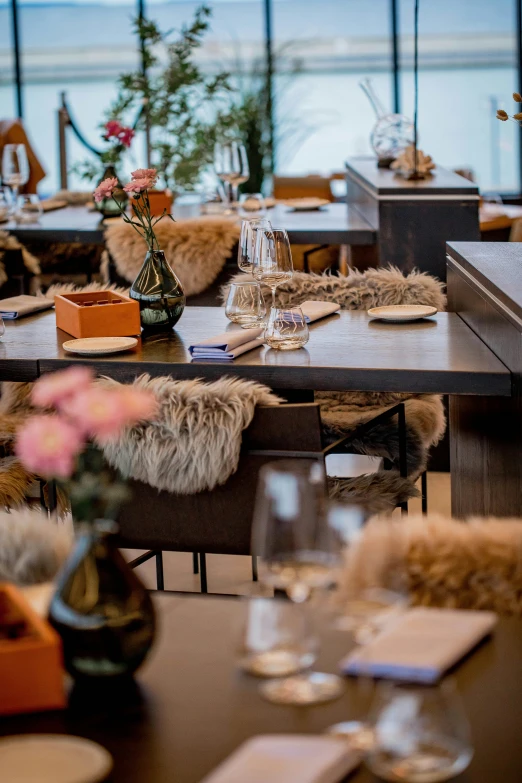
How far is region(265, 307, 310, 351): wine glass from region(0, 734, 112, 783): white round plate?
1.67 meters

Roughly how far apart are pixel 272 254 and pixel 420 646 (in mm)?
1799

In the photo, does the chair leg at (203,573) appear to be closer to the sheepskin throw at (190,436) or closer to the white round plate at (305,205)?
the sheepskin throw at (190,436)

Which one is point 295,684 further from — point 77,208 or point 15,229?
point 77,208

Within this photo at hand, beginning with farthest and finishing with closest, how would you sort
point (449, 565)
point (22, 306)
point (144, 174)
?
point (22, 306)
point (144, 174)
point (449, 565)

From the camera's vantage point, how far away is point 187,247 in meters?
4.24

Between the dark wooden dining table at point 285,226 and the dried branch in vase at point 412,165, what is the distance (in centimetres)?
26

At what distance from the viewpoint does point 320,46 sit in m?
9.57

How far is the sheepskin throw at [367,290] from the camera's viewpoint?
3.21 metres

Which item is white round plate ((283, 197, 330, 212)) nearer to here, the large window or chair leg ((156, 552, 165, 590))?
chair leg ((156, 552, 165, 590))

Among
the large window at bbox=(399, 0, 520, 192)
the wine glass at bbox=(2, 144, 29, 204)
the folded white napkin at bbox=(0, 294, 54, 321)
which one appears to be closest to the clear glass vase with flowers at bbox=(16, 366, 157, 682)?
A: the folded white napkin at bbox=(0, 294, 54, 321)

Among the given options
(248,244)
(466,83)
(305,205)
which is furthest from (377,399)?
(466,83)

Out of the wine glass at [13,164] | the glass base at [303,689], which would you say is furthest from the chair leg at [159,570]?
the wine glass at [13,164]

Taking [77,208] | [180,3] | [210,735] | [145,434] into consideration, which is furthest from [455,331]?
[180,3]

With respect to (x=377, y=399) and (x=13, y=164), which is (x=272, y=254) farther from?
(x=13, y=164)
